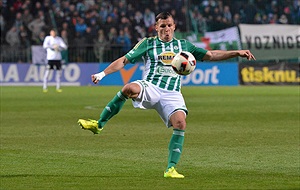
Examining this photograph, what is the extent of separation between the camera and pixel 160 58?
10.1m

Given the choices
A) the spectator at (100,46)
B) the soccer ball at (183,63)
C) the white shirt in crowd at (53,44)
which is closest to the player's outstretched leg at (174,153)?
the soccer ball at (183,63)

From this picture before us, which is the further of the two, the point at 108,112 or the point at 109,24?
the point at 109,24

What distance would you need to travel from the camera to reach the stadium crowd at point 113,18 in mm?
37938

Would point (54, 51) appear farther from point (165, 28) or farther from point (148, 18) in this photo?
point (165, 28)

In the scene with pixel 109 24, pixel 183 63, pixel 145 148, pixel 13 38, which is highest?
pixel 183 63

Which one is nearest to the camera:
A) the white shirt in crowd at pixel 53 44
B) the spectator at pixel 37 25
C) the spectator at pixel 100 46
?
the white shirt in crowd at pixel 53 44

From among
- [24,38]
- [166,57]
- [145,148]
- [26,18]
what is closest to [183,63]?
[166,57]

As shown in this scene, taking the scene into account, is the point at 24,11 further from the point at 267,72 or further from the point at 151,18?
the point at 267,72

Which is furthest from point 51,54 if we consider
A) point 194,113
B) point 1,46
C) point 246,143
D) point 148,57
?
point 148,57

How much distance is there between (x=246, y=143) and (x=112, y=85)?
2417 cm

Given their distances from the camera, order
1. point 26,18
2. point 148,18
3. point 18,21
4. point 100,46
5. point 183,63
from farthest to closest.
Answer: point 148,18
point 26,18
point 18,21
point 100,46
point 183,63

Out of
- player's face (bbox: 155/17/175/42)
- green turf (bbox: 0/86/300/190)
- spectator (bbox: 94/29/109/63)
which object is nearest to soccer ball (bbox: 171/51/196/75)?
player's face (bbox: 155/17/175/42)

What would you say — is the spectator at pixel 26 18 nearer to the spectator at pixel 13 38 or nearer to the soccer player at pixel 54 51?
the spectator at pixel 13 38

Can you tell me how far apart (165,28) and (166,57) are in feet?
1.14
